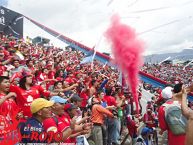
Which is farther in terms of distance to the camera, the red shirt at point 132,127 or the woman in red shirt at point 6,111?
the red shirt at point 132,127

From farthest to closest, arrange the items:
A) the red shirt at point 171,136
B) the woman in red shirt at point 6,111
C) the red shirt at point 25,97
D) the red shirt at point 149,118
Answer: the red shirt at point 149,118, the red shirt at point 25,97, the red shirt at point 171,136, the woman in red shirt at point 6,111

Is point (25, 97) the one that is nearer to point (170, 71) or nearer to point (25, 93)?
point (25, 93)

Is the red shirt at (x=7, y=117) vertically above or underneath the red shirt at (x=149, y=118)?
above

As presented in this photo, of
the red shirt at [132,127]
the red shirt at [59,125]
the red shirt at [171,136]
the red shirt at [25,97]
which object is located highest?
the red shirt at [25,97]

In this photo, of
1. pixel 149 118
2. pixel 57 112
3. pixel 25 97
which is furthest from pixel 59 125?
pixel 149 118

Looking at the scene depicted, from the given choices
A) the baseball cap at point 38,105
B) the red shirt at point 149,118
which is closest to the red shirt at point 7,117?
the baseball cap at point 38,105

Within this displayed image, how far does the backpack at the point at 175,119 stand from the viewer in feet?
17.7

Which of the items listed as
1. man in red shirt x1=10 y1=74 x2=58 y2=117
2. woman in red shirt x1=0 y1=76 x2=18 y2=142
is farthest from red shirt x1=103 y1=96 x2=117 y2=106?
woman in red shirt x1=0 y1=76 x2=18 y2=142

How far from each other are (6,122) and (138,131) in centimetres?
471

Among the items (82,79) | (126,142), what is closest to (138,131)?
(126,142)

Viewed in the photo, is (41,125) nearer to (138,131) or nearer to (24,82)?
(24,82)

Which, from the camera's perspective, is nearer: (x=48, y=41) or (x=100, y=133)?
(x=100, y=133)

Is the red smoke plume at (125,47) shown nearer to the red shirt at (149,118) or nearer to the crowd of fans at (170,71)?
the red shirt at (149,118)

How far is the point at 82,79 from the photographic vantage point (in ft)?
38.8
